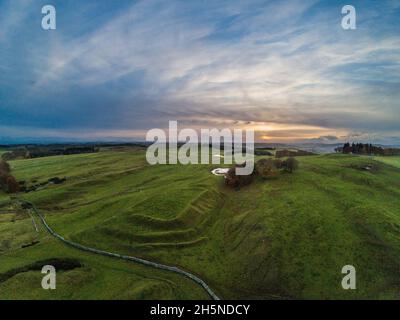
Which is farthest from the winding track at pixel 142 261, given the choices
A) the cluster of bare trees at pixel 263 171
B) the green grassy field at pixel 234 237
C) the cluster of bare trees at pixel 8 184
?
the cluster of bare trees at pixel 8 184

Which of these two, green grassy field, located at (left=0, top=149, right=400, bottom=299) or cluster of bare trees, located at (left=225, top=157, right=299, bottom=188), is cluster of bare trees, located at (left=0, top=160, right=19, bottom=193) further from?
cluster of bare trees, located at (left=225, top=157, right=299, bottom=188)

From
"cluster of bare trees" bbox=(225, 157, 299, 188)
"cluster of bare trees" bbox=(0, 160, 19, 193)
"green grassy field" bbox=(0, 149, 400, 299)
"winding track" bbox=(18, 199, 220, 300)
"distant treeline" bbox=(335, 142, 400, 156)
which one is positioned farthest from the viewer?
"distant treeline" bbox=(335, 142, 400, 156)

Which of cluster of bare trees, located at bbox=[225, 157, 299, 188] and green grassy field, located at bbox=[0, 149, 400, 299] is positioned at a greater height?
cluster of bare trees, located at bbox=[225, 157, 299, 188]

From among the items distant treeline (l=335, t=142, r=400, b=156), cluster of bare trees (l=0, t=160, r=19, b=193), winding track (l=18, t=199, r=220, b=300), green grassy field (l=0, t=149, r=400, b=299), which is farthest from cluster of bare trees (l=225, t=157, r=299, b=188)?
cluster of bare trees (l=0, t=160, r=19, b=193)

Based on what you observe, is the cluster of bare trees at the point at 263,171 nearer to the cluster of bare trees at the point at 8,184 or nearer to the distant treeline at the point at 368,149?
the distant treeline at the point at 368,149

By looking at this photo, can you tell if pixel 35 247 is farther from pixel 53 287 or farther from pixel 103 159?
pixel 103 159

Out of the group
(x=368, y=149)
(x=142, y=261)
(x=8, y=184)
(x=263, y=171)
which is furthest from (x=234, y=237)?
(x=368, y=149)

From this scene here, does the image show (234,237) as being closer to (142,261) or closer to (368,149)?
(142,261)
